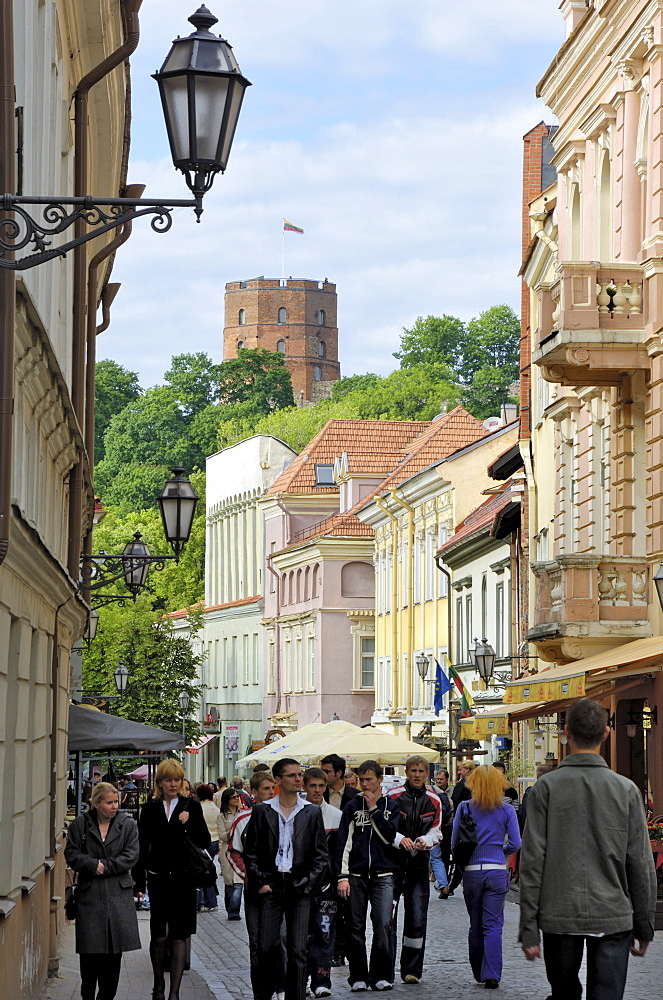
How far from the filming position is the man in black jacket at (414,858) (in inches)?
576

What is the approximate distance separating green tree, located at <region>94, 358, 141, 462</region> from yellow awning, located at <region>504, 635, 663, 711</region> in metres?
98.2

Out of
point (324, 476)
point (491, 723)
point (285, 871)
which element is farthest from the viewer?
point (324, 476)

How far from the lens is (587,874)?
8047 mm

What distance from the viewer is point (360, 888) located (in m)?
14.6

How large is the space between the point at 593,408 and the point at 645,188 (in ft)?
13.1

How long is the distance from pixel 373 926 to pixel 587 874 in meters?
6.54

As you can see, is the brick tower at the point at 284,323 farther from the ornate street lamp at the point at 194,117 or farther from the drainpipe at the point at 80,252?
the ornate street lamp at the point at 194,117

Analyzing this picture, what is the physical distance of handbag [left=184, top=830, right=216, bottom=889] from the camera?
12.9m

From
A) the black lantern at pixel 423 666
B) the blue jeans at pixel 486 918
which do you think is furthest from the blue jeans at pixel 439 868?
the black lantern at pixel 423 666

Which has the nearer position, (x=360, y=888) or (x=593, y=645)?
(x=360, y=888)

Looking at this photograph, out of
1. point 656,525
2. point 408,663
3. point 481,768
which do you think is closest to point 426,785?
point 481,768

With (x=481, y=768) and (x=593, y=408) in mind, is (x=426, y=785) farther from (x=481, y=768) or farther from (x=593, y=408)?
(x=593, y=408)

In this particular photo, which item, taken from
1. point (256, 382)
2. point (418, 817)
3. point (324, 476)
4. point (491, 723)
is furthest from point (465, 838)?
point (256, 382)

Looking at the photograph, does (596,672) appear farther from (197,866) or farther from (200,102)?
(200,102)
